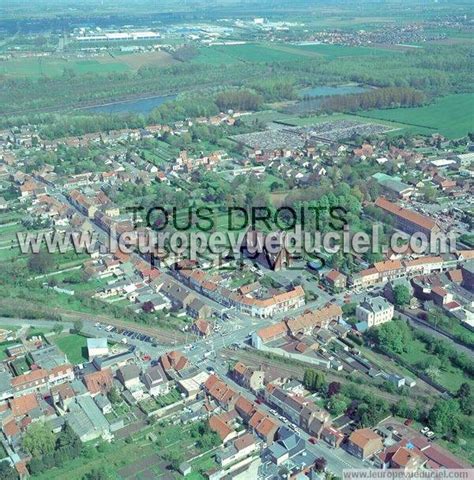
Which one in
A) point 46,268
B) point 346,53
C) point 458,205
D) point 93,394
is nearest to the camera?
point 93,394

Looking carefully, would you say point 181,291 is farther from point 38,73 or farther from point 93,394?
point 38,73

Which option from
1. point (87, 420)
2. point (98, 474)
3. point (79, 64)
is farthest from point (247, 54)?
point (98, 474)

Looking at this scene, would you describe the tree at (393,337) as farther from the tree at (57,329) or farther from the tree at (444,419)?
the tree at (57,329)

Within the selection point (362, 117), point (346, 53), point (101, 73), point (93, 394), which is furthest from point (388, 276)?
point (346, 53)

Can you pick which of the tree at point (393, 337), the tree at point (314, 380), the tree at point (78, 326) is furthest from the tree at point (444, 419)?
the tree at point (78, 326)

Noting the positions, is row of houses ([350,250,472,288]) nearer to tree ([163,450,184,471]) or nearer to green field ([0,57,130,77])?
tree ([163,450,184,471])

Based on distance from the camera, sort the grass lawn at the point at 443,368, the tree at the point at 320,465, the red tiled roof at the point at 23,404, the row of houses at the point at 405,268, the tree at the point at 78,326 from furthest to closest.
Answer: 1. the row of houses at the point at 405,268
2. the tree at the point at 78,326
3. the grass lawn at the point at 443,368
4. the red tiled roof at the point at 23,404
5. the tree at the point at 320,465
